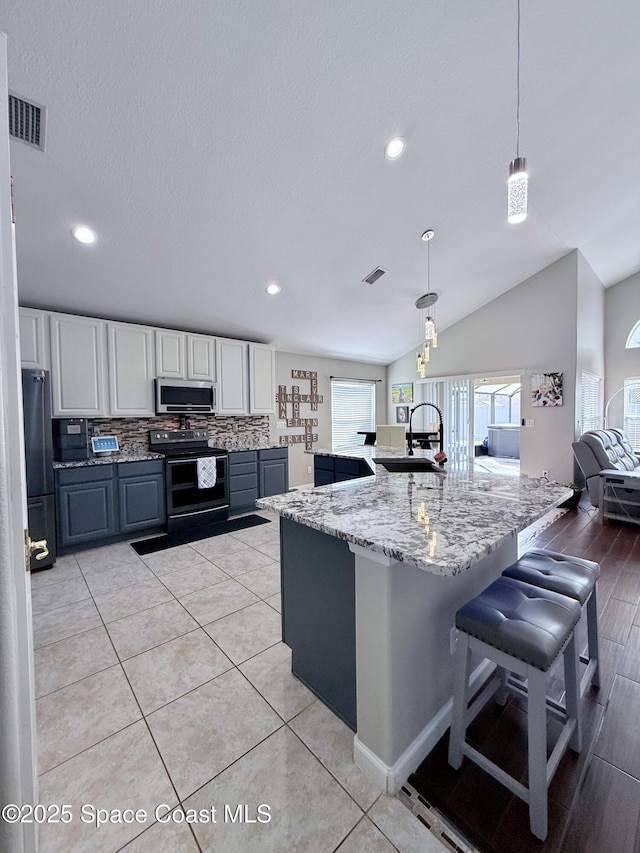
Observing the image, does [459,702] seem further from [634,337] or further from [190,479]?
[634,337]

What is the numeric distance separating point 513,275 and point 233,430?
4643 millimetres

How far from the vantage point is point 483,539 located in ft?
3.47

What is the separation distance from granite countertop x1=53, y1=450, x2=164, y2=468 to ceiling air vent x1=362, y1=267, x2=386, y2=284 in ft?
10.2

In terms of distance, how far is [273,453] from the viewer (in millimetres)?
4887

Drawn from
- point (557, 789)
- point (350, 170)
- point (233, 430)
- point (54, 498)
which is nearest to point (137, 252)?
point (350, 170)

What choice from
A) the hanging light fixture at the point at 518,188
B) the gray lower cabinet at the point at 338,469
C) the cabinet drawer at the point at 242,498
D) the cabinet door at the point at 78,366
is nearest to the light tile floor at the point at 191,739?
the gray lower cabinet at the point at 338,469

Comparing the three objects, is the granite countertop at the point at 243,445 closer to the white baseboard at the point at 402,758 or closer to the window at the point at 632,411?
the white baseboard at the point at 402,758

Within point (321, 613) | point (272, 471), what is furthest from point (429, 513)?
point (272, 471)

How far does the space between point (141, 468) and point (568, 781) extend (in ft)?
12.4

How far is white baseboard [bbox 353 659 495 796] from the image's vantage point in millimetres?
1204

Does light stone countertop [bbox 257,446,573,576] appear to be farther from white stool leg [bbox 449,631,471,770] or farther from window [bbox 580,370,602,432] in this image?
window [bbox 580,370,602,432]

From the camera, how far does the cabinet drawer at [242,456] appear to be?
4.44 m

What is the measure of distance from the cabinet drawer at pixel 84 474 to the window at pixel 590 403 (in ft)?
19.9

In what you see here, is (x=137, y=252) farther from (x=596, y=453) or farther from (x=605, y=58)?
(x=596, y=453)
